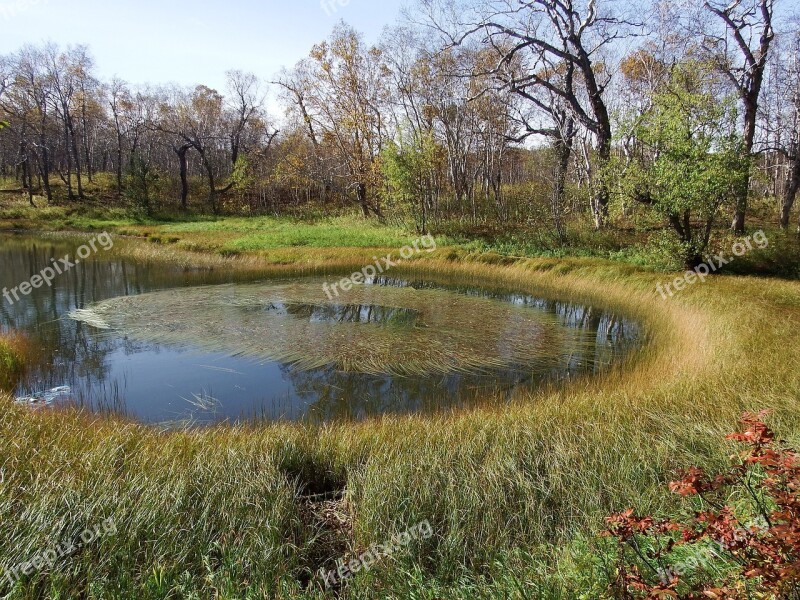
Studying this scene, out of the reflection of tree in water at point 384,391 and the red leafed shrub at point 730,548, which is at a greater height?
the red leafed shrub at point 730,548

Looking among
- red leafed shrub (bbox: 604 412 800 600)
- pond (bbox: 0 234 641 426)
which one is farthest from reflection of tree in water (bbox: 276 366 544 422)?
red leafed shrub (bbox: 604 412 800 600)

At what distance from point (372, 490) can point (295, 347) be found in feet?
17.4

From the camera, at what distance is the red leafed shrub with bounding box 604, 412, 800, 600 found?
183 centimetres

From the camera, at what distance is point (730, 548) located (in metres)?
2.00

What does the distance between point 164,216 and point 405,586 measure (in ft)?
131

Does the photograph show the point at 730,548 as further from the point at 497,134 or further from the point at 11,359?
the point at 497,134

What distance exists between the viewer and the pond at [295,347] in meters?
6.45

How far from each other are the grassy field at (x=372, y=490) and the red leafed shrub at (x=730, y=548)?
0.90ft

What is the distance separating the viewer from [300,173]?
134 feet

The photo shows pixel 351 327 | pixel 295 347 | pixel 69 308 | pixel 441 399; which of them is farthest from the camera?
pixel 69 308

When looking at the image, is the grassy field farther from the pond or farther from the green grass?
the green grass

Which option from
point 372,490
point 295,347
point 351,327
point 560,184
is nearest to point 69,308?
point 295,347

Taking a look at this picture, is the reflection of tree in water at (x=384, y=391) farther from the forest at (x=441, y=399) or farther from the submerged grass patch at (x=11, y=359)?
the submerged grass patch at (x=11, y=359)

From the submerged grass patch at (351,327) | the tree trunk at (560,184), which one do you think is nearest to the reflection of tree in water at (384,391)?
the submerged grass patch at (351,327)
